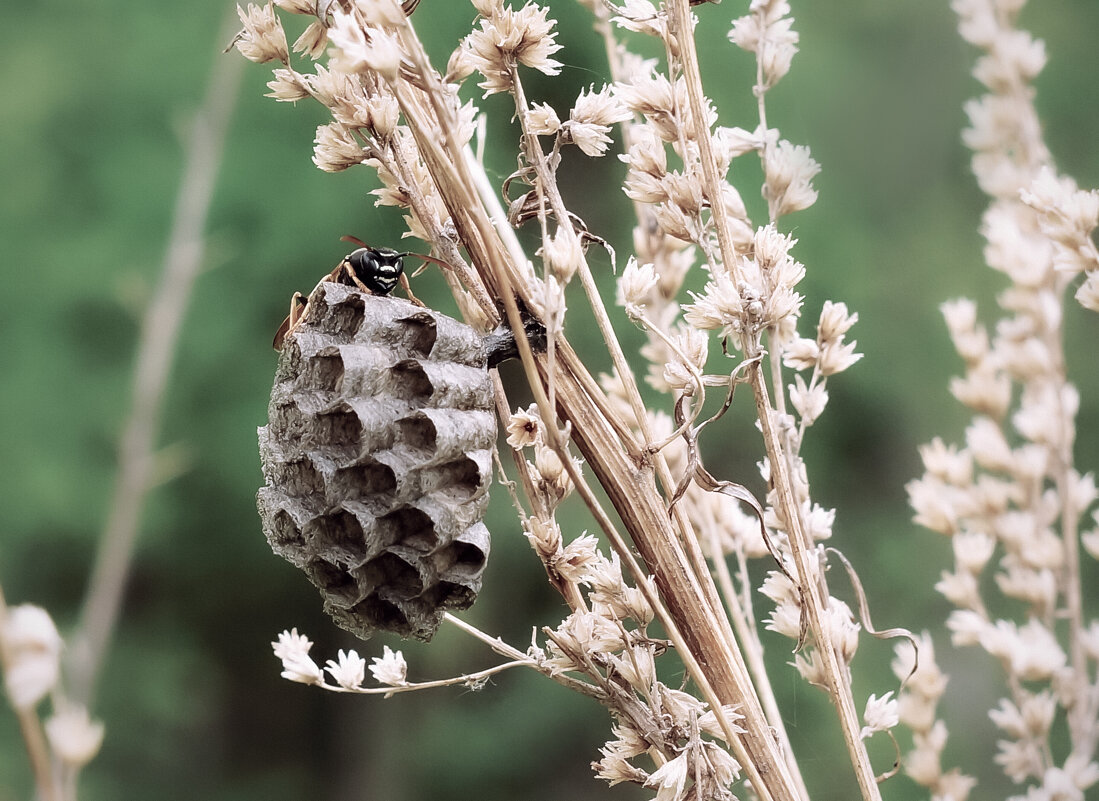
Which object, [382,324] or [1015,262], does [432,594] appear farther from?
[1015,262]

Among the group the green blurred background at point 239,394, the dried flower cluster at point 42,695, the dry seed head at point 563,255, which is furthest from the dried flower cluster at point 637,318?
the green blurred background at point 239,394

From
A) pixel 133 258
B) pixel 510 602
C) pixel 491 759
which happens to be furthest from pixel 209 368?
pixel 491 759

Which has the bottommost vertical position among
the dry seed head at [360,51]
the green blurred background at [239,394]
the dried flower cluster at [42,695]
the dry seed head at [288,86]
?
the dried flower cluster at [42,695]

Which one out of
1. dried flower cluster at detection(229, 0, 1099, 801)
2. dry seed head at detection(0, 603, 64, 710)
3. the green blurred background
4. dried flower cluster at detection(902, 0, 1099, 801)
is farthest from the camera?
the green blurred background

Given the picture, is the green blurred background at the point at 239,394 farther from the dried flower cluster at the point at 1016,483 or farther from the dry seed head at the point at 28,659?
the dry seed head at the point at 28,659

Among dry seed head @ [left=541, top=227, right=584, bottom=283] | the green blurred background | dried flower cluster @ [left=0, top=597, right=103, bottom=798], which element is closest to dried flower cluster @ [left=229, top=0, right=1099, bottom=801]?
dry seed head @ [left=541, top=227, right=584, bottom=283]

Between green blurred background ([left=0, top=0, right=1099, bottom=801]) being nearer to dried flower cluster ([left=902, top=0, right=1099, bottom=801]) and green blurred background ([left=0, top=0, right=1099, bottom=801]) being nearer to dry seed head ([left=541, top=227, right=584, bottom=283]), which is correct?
dried flower cluster ([left=902, top=0, right=1099, bottom=801])
